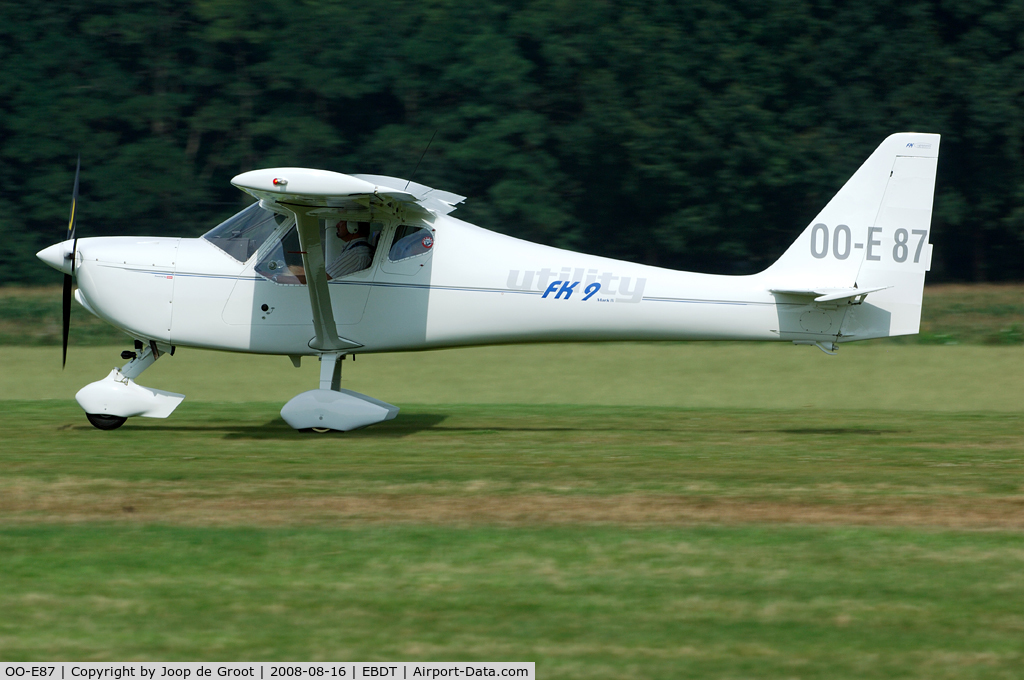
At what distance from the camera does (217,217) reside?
27.3 metres

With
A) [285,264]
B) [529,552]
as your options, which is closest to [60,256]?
[285,264]

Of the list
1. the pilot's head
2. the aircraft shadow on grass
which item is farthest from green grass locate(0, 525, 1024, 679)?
the pilot's head

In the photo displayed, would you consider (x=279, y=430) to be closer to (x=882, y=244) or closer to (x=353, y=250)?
(x=353, y=250)

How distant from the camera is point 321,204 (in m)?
9.27

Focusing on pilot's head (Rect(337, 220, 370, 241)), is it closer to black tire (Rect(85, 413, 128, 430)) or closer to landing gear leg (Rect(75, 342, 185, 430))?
landing gear leg (Rect(75, 342, 185, 430))

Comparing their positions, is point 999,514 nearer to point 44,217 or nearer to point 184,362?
point 184,362

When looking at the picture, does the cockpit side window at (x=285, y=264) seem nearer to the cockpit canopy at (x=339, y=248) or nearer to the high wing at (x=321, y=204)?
the cockpit canopy at (x=339, y=248)

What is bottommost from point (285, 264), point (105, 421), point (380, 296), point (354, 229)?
point (105, 421)

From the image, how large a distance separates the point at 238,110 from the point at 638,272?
812 inches

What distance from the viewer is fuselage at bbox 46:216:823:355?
10.1 metres

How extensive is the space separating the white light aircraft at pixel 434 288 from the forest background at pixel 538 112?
16575mm

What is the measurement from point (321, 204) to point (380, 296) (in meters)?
1.23

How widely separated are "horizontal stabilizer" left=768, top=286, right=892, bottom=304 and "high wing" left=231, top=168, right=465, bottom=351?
3.37 metres

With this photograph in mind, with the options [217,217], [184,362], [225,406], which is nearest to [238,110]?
[217,217]
